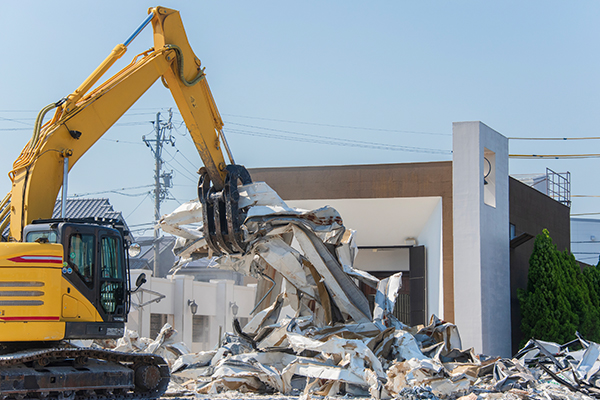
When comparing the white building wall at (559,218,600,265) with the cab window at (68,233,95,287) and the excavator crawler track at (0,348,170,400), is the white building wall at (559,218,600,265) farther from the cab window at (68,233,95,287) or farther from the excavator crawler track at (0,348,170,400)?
the cab window at (68,233,95,287)

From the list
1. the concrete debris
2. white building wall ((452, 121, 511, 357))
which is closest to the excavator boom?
the concrete debris

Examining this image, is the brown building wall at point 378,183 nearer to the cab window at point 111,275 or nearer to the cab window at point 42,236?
the cab window at point 111,275

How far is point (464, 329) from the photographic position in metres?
19.1

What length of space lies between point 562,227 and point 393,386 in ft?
53.9

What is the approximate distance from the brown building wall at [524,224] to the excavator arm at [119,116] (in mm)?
11586

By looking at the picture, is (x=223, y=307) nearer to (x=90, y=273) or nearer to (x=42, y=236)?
(x=90, y=273)

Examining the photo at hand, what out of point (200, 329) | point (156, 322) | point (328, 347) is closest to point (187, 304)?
point (156, 322)

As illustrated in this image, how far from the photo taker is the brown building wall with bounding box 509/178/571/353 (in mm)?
21953

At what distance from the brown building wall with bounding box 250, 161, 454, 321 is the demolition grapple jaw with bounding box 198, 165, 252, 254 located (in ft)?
24.4

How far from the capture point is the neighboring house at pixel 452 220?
19.5 m

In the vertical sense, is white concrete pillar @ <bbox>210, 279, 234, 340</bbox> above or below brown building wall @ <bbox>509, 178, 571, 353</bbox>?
below

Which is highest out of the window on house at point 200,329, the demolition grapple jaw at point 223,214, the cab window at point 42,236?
the demolition grapple jaw at point 223,214

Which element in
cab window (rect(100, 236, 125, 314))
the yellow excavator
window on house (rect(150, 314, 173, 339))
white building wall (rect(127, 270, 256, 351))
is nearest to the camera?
the yellow excavator

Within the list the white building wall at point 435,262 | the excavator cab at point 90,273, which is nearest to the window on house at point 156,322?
the white building wall at point 435,262
